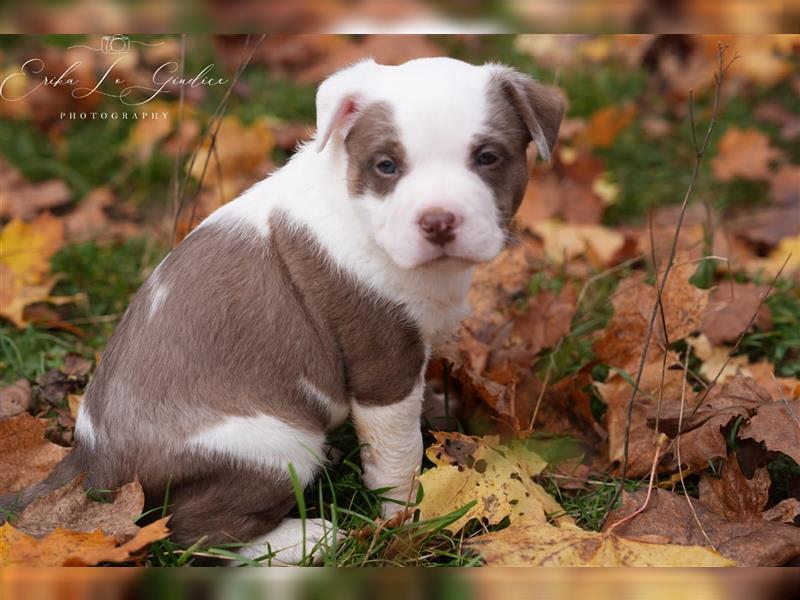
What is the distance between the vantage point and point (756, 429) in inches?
137

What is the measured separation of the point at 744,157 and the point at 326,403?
4219 mm

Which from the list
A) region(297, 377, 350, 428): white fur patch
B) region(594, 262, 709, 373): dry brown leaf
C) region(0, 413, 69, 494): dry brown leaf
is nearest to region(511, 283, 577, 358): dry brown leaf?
region(594, 262, 709, 373): dry brown leaf

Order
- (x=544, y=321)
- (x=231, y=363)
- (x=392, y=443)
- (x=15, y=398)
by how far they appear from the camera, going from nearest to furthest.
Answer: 1. (x=231, y=363)
2. (x=392, y=443)
3. (x=15, y=398)
4. (x=544, y=321)

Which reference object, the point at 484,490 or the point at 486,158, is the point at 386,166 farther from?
the point at 484,490

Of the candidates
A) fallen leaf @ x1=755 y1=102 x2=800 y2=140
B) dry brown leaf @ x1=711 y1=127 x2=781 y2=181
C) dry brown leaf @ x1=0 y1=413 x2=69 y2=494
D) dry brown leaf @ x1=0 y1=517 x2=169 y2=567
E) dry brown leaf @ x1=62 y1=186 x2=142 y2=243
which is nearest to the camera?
dry brown leaf @ x1=0 y1=517 x2=169 y2=567

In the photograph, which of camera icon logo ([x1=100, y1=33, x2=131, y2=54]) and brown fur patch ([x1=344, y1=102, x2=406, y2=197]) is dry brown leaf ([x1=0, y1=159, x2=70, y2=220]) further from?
brown fur patch ([x1=344, y1=102, x2=406, y2=197])

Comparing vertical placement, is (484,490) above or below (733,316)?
below

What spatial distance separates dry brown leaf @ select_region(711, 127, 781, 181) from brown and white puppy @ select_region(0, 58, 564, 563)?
3.36 m

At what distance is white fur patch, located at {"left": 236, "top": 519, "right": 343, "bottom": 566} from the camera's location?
10.7 feet

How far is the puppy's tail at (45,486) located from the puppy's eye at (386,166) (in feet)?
5.05

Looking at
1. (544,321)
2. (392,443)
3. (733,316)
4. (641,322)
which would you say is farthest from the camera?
(733,316)

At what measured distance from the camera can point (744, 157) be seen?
641 centimetres

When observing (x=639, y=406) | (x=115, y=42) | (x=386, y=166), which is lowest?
(x=639, y=406)

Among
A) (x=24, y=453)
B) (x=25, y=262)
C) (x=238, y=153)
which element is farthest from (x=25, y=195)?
(x=24, y=453)
